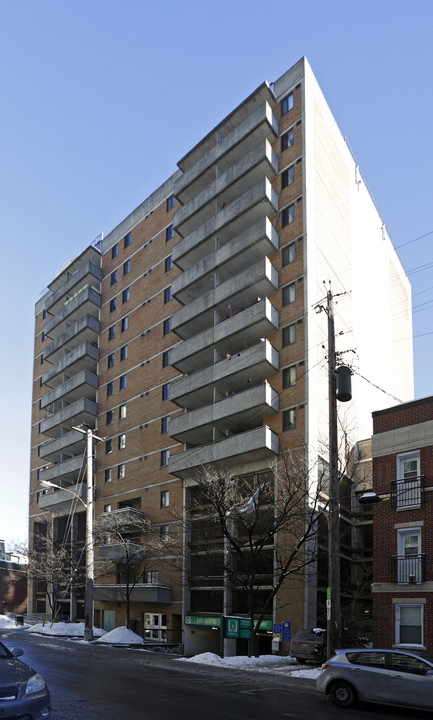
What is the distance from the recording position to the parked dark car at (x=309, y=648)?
921 inches

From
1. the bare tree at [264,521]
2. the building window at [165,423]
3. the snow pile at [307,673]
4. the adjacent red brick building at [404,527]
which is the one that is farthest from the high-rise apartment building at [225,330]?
the snow pile at [307,673]

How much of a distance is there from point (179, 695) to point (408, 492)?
12397 mm

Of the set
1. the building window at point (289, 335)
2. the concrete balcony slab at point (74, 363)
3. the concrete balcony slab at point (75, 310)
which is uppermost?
the concrete balcony slab at point (75, 310)

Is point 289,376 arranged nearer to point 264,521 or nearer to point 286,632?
point 264,521

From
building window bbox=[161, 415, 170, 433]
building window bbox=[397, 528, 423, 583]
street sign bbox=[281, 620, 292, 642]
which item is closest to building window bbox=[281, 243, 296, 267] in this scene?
building window bbox=[161, 415, 170, 433]

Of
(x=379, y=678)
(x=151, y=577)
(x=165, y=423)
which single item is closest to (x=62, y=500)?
(x=151, y=577)

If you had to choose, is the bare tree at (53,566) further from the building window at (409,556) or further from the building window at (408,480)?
the building window at (408,480)

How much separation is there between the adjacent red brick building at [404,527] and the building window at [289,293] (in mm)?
15746

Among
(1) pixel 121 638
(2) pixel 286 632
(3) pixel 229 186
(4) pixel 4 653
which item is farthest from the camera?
(3) pixel 229 186

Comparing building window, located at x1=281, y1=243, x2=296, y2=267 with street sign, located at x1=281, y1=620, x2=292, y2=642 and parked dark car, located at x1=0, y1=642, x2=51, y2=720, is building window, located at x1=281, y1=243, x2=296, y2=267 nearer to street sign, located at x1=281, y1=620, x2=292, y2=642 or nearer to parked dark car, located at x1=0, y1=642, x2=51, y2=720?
street sign, located at x1=281, y1=620, x2=292, y2=642

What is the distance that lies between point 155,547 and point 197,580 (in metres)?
3.95

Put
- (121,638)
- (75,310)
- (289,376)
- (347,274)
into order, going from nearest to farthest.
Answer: (121,638)
(289,376)
(347,274)
(75,310)

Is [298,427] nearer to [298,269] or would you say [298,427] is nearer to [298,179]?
[298,269]

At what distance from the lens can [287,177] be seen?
139ft
